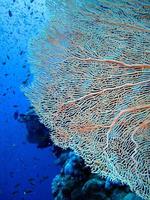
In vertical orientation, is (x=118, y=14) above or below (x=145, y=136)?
above

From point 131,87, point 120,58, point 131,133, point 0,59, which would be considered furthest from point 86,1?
point 0,59

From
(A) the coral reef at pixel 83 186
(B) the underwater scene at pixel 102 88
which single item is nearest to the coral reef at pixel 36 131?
(A) the coral reef at pixel 83 186

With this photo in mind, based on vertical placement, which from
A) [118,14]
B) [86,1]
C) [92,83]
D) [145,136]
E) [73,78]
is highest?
[86,1]

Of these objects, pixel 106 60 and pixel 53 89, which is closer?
pixel 106 60

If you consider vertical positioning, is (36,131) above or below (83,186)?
above

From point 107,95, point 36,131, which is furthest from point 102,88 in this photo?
point 36,131

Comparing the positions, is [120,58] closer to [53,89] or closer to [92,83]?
[92,83]

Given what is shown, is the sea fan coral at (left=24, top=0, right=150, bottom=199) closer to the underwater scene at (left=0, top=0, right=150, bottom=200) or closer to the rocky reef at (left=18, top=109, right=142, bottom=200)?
the underwater scene at (left=0, top=0, right=150, bottom=200)

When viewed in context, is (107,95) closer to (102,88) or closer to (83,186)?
(102,88)
